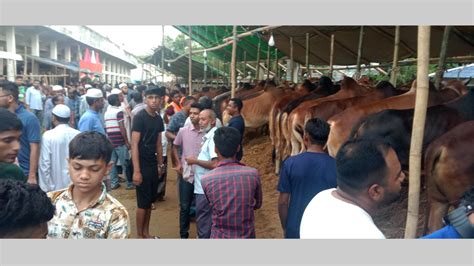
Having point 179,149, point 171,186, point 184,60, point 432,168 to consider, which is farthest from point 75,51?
point 432,168

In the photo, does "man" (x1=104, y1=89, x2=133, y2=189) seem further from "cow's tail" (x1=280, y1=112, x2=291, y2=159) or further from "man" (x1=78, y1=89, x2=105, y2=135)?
"cow's tail" (x1=280, y1=112, x2=291, y2=159)

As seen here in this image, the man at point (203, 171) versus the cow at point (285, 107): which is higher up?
the cow at point (285, 107)

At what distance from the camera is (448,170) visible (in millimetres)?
3439

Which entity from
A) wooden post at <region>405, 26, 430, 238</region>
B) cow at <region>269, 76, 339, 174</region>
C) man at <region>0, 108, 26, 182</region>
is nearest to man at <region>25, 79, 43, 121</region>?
cow at <region>269, 76, 339, 174</region>

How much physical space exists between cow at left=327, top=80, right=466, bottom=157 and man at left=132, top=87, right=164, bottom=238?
7.04 feet

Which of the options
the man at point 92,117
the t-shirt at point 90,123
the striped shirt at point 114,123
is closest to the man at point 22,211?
the man at point 92,117

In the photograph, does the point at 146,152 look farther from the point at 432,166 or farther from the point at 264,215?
Result: the point at 432,166

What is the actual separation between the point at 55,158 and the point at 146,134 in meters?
0.92

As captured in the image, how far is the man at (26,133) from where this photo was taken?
3699 millimetres

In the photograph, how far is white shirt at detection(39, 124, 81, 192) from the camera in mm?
3785

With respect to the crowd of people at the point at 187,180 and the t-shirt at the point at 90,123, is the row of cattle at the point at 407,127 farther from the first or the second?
the t-shirt at the point at 90,123

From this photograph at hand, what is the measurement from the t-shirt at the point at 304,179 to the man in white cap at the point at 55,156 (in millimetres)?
2131

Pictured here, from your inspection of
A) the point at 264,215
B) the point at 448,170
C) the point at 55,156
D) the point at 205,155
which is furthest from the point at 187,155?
the point at 448,170

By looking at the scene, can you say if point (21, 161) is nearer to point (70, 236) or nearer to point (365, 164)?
point (70, 236)
